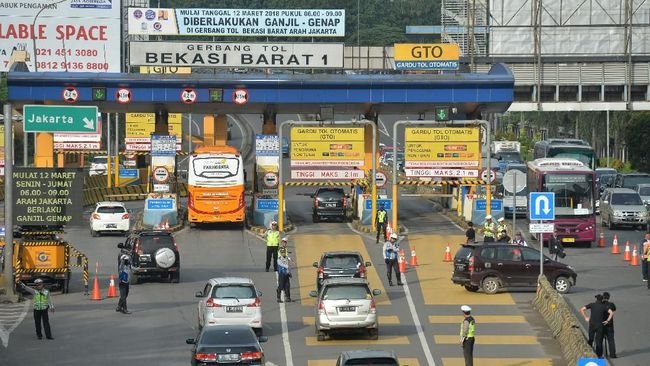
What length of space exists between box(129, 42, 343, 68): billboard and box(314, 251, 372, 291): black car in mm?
23605

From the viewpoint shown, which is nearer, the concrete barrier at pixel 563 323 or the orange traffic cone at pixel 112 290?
the concrete barrier at pixel 563 323

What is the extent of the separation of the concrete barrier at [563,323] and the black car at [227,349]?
18.9 ft

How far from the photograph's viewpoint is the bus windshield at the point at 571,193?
46938mm

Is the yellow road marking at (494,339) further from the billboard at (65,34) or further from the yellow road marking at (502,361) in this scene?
the billboard at (65,34)

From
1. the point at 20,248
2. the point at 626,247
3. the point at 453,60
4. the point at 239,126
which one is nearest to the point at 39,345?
the point at 20,248

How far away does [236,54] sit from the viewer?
56875mm

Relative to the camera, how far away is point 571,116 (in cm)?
11056

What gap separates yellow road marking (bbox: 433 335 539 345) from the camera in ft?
92.9

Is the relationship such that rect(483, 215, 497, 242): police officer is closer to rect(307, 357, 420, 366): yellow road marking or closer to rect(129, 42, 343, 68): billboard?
rect(307, 357, 420, 366): yellow road marking

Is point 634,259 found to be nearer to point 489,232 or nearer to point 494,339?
point 489,232

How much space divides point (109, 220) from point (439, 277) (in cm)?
1583

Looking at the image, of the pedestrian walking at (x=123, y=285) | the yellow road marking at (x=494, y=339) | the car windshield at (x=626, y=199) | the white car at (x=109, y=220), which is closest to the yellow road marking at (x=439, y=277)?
the yellow road marking at (x=494, y=339)

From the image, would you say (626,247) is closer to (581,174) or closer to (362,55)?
(581,174)

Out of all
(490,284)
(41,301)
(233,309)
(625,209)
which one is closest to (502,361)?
(233,309)
